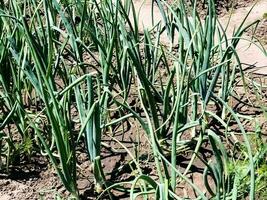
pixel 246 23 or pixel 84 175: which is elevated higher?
pixel 246 23

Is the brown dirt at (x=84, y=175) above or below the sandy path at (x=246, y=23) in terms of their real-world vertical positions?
below

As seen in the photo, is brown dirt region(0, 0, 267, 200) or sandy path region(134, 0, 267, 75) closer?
brown dirt region(0, 0, 267, 200)

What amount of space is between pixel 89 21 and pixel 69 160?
818mm

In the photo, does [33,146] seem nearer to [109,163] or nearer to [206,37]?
[109,163]

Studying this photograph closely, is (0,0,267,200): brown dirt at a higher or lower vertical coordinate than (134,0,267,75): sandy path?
lower

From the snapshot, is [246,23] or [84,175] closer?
[84,175]

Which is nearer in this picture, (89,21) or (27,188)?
(27,188)

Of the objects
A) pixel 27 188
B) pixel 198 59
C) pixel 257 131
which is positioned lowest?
pixel 27 188

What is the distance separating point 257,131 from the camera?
2.37 meters

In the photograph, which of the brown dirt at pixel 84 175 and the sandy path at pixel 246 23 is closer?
the brown dirt at pixel 84 175

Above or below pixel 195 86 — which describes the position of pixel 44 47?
above

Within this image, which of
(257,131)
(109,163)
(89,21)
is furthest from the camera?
(89,21)

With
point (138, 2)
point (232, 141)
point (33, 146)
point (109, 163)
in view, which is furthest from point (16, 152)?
point (138, 2)

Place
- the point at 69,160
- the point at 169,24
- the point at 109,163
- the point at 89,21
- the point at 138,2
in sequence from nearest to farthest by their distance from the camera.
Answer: the point at 69,160, the point at 109,163, the point at 89,21, the point at 169,24, the point at 138,2
